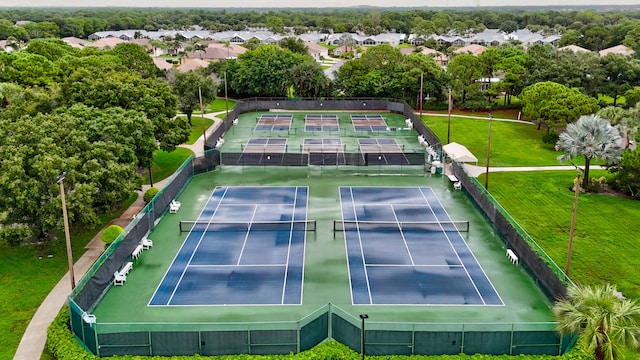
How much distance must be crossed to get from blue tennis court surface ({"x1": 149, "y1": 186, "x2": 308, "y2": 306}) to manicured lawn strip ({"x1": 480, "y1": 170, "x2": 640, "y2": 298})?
12997 millimetres

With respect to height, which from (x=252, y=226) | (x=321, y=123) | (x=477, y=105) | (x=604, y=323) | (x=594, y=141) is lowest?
(x=252, y=226)

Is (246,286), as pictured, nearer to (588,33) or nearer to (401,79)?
(401,79)

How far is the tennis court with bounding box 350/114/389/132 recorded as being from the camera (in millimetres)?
55812

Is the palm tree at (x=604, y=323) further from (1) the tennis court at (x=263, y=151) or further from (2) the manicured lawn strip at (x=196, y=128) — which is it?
(2) the manicured lawn strip at (x=196, y=128)

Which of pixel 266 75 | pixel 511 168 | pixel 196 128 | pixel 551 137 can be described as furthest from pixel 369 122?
pixel 511 168

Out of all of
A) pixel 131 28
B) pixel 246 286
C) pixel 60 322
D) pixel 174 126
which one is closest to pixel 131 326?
pixel 60 322

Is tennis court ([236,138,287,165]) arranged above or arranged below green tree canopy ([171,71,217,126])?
below

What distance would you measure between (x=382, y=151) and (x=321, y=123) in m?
13.6

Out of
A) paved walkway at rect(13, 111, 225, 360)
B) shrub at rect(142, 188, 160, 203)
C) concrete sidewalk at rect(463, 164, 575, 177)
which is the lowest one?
paved walkway at rect(13, 111, 225, 360)

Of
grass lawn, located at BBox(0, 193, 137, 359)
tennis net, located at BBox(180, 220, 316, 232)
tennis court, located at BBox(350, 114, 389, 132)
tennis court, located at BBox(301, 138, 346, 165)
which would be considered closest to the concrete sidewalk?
tennis court, located at BBox(301, 138, 346, 165)

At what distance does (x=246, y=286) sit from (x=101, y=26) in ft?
527

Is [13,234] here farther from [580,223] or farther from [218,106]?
[218,106]

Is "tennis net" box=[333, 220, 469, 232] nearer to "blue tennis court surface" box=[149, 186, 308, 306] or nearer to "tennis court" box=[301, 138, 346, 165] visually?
"blue tennis court surface" box=[149, 186, 308, 306]

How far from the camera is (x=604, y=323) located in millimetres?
16469
